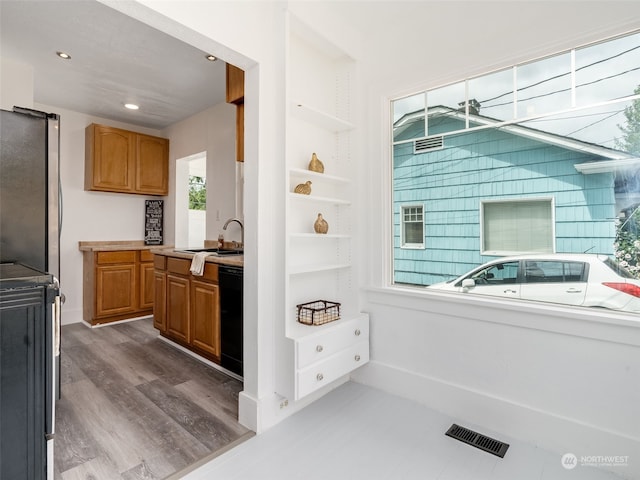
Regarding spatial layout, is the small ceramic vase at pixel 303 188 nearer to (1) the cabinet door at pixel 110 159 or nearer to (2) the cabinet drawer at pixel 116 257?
(2) the cabinet drawer at pixel 116 257

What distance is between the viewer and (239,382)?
8.63 ft

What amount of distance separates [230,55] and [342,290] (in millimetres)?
1788

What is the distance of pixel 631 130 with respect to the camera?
1.67 meters

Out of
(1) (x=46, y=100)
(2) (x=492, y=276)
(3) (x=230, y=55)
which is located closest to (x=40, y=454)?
(3) (x=230, y=55)

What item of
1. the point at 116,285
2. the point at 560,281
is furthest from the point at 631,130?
the point at 116,285

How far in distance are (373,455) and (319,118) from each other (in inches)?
83.5

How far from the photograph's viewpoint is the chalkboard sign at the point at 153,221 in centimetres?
496

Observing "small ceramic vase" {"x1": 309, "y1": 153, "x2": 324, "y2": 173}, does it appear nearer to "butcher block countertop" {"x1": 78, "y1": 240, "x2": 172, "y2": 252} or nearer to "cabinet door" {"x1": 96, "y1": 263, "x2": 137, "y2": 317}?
"butcher block countertop" {"x1": 78, "y1": 240, "x2": 172, "y2": 252}

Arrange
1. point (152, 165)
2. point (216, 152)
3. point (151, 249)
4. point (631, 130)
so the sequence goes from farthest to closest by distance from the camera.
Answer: point (152, 165) → point (216, 152) → point (151, 249) → point (631, 130)

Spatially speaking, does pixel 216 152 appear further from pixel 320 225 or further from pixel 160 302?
pixel 320 225

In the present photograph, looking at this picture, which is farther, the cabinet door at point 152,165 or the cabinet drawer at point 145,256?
the cabinet door at point 152,165

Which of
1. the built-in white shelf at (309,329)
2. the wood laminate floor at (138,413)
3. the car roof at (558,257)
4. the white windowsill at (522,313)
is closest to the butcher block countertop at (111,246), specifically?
the wood laminate floor at (138,413)

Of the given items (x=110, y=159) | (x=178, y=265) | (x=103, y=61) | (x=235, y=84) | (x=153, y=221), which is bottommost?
(x=178, y=265)

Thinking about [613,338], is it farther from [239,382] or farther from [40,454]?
[40,454]
